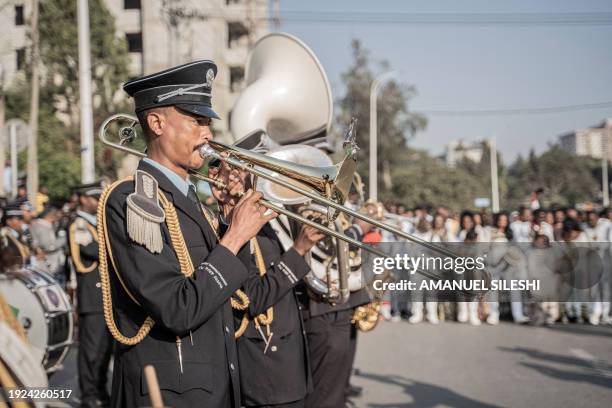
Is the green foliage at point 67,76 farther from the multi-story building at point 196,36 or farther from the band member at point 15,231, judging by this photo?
the band member at point 15,231

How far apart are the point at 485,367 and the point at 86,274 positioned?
4.24 meters

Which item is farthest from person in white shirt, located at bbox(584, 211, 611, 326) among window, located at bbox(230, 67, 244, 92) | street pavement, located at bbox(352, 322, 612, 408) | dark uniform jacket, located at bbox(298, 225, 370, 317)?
window, located at bbox(230, 67, 244, 92)

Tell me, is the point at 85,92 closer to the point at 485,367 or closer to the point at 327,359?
the point at 485,367

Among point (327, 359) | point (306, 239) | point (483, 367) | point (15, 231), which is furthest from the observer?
point (483, 367)

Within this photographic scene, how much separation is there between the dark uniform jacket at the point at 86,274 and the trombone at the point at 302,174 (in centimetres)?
322

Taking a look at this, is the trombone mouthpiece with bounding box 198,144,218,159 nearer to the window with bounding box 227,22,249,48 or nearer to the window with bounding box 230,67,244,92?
the window with bounding box 230,67,244,92

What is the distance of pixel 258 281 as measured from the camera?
3238 millimetres

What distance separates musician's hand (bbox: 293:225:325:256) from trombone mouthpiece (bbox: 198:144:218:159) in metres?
0.83

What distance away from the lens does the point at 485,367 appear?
760 cm

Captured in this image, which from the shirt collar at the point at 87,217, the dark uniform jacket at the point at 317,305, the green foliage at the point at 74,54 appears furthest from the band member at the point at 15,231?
the green foliage at the point at 74,54

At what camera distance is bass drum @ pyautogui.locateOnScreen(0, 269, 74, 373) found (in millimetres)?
5152

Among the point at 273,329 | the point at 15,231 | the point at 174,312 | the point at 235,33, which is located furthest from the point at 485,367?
the point at 235,33

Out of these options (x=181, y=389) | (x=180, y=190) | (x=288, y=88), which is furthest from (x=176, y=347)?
(x=288, y=88)

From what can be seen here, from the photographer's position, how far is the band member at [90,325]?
5867 mm
